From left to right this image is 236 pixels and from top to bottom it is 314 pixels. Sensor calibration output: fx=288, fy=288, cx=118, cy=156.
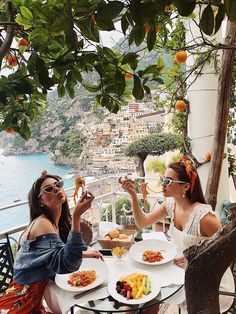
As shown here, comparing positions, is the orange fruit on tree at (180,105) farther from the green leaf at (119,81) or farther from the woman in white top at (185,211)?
the green leaf at (119,81)

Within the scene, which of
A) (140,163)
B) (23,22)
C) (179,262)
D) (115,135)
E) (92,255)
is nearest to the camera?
(23,22)

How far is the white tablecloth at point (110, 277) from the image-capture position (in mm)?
1418

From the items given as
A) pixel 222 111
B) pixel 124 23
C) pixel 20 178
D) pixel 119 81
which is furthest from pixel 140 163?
pixel 124 23

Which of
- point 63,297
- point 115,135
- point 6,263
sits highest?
point 115,135

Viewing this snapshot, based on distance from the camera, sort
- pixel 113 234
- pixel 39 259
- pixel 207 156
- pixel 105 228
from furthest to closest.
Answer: pixel 207 156 < pixel 105 228 < pixel 113 234 < pixel 39 259

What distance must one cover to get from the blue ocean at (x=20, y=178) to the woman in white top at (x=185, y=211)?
598mm

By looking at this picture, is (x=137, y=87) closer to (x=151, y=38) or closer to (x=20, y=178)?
(x=151, y=38)

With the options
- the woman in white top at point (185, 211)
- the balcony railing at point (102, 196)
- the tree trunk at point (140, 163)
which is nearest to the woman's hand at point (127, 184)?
the woman in white top at point (185, 211)

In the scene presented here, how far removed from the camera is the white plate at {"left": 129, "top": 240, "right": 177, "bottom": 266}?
1.76 metres

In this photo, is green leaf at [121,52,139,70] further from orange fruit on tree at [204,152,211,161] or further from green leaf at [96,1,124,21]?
orange fruit on tree at [204,152,211,161]

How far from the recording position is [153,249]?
1.88 metres

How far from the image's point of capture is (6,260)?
6.98 feet

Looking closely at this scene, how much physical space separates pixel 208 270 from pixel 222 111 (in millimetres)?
2339

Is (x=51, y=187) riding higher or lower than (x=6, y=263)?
higher
